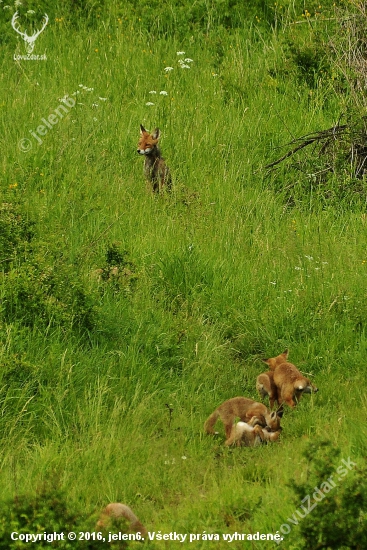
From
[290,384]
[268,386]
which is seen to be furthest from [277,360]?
[290,384]

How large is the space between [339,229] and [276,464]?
4227 millimetres

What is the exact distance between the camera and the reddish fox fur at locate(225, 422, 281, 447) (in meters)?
6.55

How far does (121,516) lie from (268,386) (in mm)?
2330

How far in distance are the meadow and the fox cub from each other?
20 centimetres

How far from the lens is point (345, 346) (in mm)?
7898

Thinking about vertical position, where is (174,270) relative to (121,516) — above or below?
above

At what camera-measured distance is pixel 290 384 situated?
7066 millimetres

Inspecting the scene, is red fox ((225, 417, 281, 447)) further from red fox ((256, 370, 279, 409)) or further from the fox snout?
red fox ((256, 370, 279, 409))

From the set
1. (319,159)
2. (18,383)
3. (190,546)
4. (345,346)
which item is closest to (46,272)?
(18,383)

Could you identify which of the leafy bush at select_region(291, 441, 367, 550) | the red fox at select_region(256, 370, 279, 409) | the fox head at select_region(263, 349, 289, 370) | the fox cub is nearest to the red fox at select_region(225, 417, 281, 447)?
the red fox at select_region(256, 370, 279, 409)

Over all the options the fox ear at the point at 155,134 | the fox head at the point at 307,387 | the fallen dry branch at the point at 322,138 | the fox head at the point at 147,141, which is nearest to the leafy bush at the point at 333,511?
the fox head at the point at 307,387

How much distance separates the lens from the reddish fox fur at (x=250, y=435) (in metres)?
6.55

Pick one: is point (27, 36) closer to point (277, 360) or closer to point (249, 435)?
point (277, 360)

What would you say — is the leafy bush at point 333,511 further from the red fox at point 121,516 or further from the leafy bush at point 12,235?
the leafy bush at point 12,235
